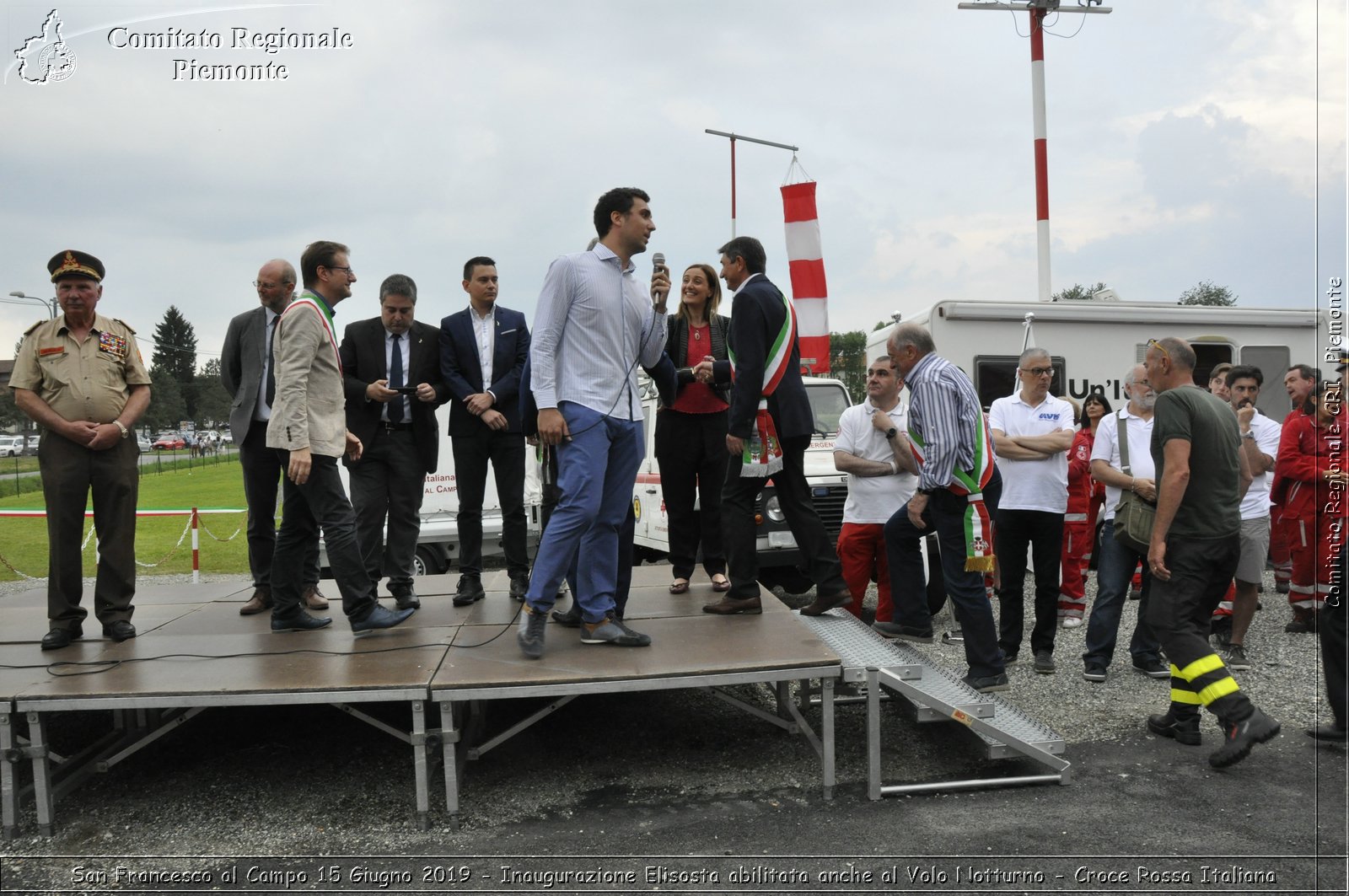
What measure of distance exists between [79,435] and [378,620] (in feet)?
5.30

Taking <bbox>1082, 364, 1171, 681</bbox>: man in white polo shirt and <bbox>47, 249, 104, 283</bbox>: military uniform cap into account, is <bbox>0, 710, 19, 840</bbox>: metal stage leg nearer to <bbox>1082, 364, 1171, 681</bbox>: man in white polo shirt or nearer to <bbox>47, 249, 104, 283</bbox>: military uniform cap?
<bbox>47, 249, 104, 283</bbox>: military uniform cap

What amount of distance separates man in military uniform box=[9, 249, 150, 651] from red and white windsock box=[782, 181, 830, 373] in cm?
736

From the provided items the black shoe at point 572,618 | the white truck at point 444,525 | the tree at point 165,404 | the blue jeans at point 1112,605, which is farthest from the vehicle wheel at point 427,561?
the tree at point 165,404

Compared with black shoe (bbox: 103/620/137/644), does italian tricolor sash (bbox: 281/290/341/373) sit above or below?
above

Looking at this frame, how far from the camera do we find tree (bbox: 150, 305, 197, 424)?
5569 centimetres

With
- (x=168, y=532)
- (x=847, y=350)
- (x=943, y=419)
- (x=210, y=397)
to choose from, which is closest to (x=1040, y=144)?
(x=943, y=419)

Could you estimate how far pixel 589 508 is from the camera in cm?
402

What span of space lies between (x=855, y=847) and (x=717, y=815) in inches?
23.4

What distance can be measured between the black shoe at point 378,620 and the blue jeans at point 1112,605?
3982mm

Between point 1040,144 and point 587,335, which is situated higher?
point 1040,144

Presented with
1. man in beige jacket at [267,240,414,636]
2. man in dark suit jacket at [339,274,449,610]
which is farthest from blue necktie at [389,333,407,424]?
man in beige jacket at [267,240,414,636]

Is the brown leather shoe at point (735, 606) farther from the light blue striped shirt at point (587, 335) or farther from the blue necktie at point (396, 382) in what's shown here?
the blue necktie at point (396, 382)

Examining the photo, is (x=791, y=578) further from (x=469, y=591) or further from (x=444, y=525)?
(x=444, y=525)

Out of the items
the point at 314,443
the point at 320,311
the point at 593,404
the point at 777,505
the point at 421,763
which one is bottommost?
Result: the point at 421,763
